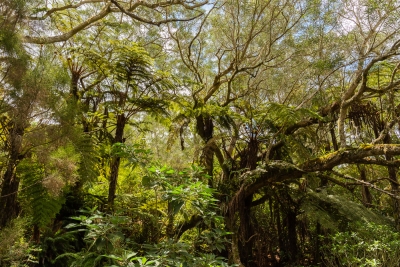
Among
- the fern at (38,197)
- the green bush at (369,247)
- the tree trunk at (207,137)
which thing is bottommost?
the green bush at (369,247)

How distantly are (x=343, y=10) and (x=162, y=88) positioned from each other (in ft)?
13.3

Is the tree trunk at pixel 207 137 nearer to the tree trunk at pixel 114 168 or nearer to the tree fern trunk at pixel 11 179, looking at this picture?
the tree trunk at pixel 114 168

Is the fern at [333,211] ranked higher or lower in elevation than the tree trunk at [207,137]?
lower

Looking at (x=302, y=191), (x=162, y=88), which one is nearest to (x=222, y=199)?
(x=302, y=191)

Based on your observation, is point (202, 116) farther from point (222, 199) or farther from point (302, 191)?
point (302, 191)

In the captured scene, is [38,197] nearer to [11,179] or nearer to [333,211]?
[11,179]

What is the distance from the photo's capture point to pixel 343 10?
20.1ft

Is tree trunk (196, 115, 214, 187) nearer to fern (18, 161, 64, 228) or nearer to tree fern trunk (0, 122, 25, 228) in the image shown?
fern (18, 161, 64, 228)

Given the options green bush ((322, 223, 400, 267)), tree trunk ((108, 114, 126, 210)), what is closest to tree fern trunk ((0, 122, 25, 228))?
tree trunk ((108, 114, 126, 210))

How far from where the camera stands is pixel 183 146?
5.66 m

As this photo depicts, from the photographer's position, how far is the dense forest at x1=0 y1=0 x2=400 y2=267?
2.78 m

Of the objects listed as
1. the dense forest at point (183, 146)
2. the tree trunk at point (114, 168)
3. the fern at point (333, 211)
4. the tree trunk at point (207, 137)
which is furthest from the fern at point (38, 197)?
the fern at point (333, 211)

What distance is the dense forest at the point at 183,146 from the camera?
9.13 ft

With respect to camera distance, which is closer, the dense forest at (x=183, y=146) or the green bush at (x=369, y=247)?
the dense forest at (x=183, y=146)
